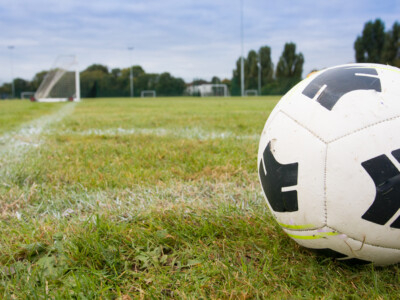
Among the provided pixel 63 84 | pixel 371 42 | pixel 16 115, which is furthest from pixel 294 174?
pixel 371 42

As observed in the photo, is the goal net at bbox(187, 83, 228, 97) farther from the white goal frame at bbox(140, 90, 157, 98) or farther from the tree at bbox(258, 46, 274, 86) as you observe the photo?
the tree at bbox(258, 46, 274, 86)

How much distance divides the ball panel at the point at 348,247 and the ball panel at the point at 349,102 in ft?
1.08

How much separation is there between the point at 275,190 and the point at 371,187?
0.34 metres

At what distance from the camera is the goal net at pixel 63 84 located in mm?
23719

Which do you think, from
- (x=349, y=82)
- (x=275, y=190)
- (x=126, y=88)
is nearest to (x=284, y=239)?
(x=275, y=190)

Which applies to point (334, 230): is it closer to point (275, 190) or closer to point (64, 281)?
point (275, 190)

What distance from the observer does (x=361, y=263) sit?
4.27 feet

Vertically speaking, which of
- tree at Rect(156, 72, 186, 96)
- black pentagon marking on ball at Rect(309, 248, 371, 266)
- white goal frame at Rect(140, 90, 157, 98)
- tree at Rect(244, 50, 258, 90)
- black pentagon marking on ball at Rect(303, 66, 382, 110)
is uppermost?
tree at Rect(244, 50, 258, 90)

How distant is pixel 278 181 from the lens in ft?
4.36

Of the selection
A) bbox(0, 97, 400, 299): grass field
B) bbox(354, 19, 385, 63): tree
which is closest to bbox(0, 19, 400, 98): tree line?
bbox(354, 19, 385, 63): tree

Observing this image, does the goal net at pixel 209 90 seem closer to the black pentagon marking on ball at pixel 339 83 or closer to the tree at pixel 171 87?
the tree at pixel 171 87

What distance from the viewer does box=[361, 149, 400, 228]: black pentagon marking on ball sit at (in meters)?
1.12

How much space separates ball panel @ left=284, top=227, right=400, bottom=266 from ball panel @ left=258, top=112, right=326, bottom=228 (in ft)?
0.12

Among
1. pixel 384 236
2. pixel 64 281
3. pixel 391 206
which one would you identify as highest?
pixel 391 206
